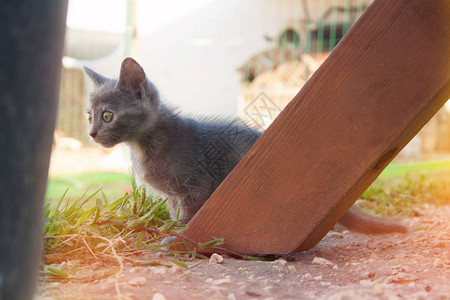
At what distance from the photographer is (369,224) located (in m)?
1.51

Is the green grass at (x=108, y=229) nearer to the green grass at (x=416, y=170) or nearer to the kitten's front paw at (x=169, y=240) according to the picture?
the kitten's front paw at (x=169, y=240)

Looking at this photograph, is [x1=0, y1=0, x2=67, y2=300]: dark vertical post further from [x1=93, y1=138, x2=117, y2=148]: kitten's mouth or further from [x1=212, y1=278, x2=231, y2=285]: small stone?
[x1=93, y1=138, x2=117, y2=148]: kitten's mouth

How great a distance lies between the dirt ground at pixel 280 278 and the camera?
2.73 ft

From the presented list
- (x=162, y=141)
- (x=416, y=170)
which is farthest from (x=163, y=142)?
(x=416, y=170)

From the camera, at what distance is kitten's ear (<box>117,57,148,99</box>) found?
1.54 metres

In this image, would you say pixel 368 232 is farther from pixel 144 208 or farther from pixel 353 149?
pixel 144 208

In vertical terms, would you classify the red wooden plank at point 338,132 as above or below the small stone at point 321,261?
above

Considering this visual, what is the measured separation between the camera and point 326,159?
1.07 meters

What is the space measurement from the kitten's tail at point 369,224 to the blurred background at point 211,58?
801mm

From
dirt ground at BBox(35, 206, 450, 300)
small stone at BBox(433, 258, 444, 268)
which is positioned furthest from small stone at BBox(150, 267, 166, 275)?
small stone at BBox(433, 258, 444, 268)

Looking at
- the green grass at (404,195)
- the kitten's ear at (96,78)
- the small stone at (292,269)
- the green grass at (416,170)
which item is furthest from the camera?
the green grass at (416,170)

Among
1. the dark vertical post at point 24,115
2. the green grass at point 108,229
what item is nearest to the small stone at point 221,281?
the green grass at point 108,229

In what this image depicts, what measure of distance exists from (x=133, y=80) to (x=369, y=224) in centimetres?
97

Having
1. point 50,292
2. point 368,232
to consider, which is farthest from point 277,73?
point 50,292
